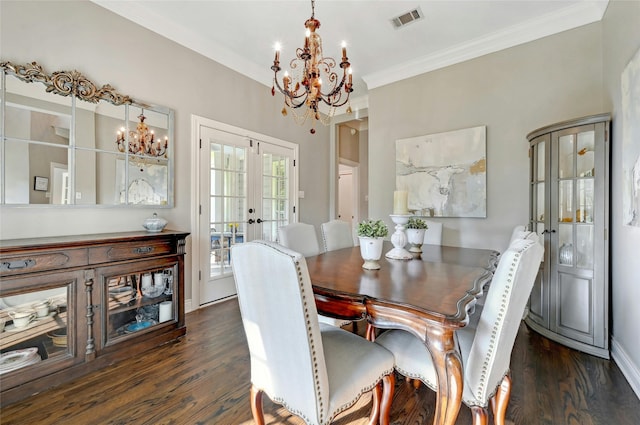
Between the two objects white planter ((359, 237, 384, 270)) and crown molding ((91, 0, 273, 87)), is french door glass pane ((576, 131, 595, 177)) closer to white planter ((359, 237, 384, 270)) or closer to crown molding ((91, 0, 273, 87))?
white planter ((359, 237, 384, 270))

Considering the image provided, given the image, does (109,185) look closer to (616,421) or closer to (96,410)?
(96,410)

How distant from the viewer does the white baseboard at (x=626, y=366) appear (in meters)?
1.70

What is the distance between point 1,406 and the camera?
1.55 metres

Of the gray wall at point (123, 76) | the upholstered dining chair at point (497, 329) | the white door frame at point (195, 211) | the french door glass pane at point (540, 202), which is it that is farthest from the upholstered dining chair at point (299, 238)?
the french door glass pane at point (540, 202)

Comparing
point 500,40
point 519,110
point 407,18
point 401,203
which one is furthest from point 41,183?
point 500,40

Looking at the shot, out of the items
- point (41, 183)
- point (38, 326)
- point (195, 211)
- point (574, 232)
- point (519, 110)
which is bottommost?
point (38, 326)

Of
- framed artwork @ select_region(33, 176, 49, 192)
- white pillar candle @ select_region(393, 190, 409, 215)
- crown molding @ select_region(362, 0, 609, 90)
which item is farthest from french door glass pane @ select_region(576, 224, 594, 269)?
framed artwork @ select_region(33, 176, 49, 192)

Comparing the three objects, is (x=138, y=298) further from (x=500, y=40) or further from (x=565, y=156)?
(x=500, y=40)

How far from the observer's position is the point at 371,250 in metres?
1.71

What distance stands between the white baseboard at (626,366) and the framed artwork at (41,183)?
413cm

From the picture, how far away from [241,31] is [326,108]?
2.27 m

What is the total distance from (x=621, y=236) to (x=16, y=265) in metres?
3.91

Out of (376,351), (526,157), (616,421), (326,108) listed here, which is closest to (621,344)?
(616,421)

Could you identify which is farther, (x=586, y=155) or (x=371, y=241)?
(x=586, y=155)
